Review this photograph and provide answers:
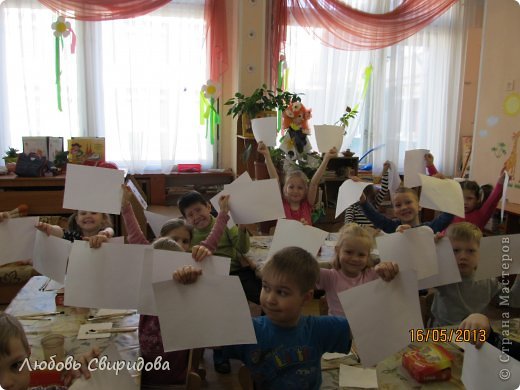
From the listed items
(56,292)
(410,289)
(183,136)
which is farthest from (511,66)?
(56,292)

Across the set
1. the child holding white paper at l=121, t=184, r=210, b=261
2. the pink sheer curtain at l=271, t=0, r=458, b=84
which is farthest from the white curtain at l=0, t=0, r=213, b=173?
the child holding white paper at l=121, t=184, r=210, b=261

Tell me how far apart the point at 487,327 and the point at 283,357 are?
539mm

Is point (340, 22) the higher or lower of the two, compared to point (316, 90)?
higher

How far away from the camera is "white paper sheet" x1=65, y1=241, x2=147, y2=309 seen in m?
1.36

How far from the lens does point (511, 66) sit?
151 inches

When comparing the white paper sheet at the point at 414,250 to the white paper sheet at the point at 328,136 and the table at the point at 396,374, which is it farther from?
the white paper sheet at the point at 328,136

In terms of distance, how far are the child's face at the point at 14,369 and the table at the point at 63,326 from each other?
9.3 inches

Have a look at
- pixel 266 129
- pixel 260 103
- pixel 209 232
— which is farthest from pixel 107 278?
pixel 260 103

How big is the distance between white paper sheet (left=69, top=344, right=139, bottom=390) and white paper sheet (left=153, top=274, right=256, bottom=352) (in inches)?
5.5

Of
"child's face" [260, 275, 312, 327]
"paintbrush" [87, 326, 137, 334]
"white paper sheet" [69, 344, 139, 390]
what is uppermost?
"child's face" [260, 275, 312, 327]

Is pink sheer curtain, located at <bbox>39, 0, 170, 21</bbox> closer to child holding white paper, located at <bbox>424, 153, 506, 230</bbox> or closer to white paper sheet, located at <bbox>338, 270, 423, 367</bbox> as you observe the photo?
child holding white paper, located at <bbox>424, 153, 506, 230</bbox>

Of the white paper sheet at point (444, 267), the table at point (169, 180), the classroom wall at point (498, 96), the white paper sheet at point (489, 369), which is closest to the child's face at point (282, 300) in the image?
the white paper sheet at point (489, 369)

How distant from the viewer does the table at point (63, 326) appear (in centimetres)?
130

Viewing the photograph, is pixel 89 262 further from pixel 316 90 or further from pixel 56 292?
pixel 316 90
